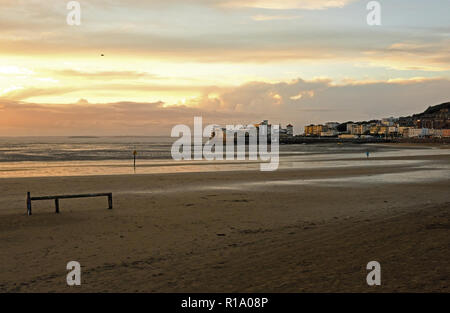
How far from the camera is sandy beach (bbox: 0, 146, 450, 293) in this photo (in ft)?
25.7

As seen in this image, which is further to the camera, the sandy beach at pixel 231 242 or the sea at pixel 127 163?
the sea at pixel 127 163

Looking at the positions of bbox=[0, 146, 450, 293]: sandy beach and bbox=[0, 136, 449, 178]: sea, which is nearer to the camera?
bbox=[0, 146, 450, 293]: sandy beach

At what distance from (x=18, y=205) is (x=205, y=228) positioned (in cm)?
909

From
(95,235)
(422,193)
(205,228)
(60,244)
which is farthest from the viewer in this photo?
(422,193)

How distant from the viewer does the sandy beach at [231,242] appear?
782 centimetres

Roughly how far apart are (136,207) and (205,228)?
4991mm

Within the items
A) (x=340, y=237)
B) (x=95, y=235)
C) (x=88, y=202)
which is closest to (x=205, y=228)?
(x=95, y=235)

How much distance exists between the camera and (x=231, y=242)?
10.9 meters

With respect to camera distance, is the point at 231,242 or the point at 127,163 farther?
the point at 127,163
